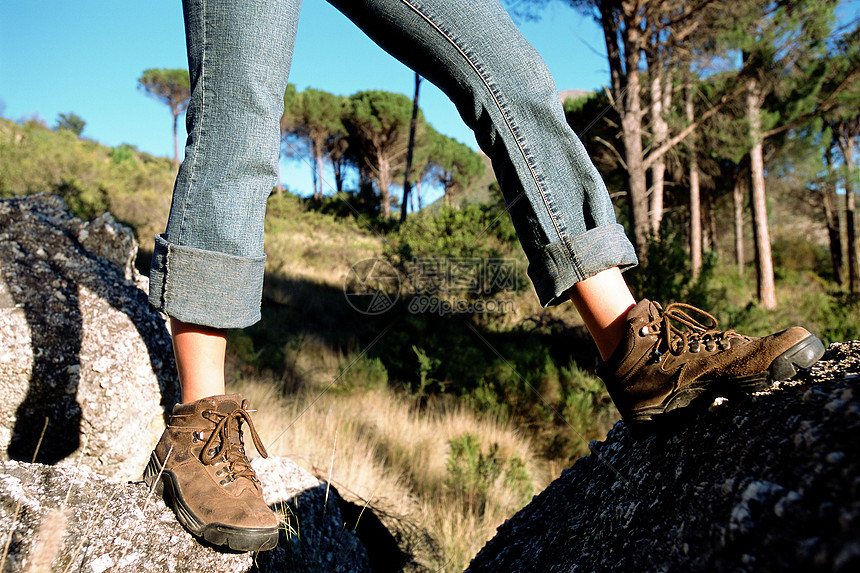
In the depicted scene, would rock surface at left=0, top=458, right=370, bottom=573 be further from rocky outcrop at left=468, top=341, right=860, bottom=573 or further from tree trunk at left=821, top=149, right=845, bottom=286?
tree trunk at left=821, top=149, right=845, bottom=286

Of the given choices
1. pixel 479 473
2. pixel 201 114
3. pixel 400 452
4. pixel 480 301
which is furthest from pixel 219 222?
pixel 480 301

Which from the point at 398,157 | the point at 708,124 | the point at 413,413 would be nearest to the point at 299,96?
the point at 398,157

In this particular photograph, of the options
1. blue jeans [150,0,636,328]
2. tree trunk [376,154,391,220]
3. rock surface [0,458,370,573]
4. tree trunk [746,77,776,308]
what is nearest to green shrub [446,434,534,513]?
rock surface [0,458,370,573]

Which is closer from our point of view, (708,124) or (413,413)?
(413,413)

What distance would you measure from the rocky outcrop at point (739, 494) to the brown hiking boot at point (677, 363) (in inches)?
1.8

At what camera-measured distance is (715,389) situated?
0.85 m

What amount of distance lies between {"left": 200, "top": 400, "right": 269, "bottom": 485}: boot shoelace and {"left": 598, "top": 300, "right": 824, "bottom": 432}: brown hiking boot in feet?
2.51

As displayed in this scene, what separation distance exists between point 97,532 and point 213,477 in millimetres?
216

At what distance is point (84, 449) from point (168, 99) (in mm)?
27230

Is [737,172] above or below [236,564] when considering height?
above

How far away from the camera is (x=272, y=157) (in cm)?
Result: 108

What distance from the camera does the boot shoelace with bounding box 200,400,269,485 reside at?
1.07m

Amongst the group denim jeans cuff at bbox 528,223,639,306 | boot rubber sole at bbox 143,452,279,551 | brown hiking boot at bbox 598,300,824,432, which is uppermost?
denim jeans cuff at bbox 528,223,639,306

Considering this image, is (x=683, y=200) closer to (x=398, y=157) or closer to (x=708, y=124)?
(x=708, y=124)
